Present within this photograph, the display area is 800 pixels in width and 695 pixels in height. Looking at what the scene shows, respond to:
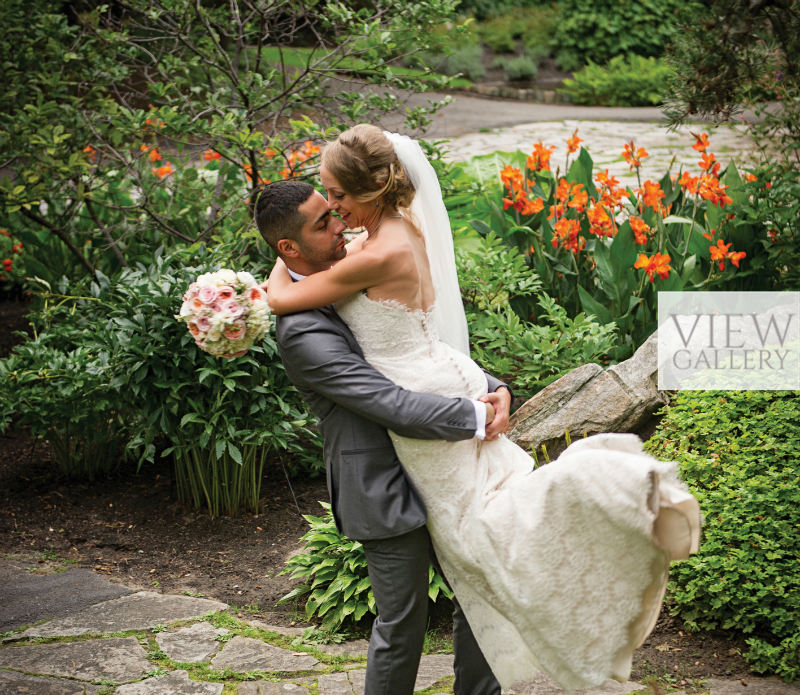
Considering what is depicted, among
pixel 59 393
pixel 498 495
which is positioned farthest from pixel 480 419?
pixel 59 393

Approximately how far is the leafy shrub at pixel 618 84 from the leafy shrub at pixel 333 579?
12.9 meters

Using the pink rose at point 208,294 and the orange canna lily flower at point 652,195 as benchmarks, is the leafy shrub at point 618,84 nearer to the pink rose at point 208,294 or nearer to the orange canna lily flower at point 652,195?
the orange canna lily flower at point 652,195

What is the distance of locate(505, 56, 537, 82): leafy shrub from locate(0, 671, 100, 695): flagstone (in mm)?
15741

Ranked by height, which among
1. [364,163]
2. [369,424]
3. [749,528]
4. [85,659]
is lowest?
[85,659]

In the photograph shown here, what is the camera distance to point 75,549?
412 cm

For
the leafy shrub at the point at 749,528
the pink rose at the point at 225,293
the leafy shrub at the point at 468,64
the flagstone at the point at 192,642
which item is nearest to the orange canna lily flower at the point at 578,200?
the leafy shrub at the point at 749,528

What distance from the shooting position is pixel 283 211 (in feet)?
7.59

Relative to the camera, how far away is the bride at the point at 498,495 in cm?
216

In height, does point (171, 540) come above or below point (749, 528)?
below

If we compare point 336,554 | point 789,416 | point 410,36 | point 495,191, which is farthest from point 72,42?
point 789,416

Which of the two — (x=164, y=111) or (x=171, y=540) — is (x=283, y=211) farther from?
(x=164, y=111)

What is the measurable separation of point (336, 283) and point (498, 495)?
726 mm

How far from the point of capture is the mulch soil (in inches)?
128

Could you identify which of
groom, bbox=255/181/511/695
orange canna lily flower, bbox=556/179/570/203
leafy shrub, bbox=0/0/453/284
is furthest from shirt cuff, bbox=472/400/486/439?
orange canna lily flower, bbox=556/179/570/203
